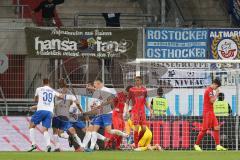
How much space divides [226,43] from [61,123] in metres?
7.64

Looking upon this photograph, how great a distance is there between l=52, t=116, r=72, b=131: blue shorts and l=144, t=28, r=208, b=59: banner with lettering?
5.72m

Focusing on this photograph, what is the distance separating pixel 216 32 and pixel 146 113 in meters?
4.67

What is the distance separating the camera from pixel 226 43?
31.6m

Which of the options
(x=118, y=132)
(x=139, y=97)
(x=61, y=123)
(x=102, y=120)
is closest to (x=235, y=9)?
(x=139, y=97)

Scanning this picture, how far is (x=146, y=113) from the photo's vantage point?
2845 centimetres

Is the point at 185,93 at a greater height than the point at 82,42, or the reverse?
the point at 82,42

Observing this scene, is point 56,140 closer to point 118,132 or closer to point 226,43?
point 118,132

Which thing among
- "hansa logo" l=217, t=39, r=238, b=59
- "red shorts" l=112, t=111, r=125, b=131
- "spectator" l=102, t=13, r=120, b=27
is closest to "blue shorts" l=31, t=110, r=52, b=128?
"red shorts" l=112, t=111, r=125, b=131

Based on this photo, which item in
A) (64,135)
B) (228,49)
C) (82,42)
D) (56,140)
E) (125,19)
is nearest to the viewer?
(56,140)

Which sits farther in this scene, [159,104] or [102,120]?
[159,104]

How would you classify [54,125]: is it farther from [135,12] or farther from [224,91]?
[135,12]

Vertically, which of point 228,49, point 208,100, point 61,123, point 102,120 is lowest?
point 61,123

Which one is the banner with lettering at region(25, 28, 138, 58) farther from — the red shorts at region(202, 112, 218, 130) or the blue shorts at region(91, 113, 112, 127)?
the red shorts at region(202, 112, 218, 130)

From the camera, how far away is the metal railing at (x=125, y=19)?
3473cm
